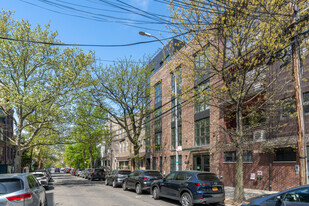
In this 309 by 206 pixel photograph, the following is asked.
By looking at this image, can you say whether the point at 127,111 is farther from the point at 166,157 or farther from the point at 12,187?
the point at 12,187

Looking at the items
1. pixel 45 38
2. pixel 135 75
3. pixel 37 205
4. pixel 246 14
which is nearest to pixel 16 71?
pixel 45 38

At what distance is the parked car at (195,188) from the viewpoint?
34.7ft

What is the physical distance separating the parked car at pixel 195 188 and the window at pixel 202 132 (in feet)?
34.4

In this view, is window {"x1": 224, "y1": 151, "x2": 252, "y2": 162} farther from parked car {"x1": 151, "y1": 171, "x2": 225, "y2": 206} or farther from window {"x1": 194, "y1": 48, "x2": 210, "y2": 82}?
window {"x1": 194, "y1": 48, "x2": 210, "y2": 82}

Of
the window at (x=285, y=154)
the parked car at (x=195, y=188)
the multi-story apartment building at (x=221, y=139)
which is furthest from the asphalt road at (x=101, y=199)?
the window at (x=285, y=154)

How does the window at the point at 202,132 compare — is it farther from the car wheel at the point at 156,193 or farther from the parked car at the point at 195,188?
the parked car at the point at 195,188

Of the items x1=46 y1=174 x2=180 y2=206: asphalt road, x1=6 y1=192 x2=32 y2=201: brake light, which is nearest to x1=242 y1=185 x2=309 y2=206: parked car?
x1=6 y1=192 x2=32 y2=201: brake light

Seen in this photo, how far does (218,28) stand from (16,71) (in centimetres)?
1709

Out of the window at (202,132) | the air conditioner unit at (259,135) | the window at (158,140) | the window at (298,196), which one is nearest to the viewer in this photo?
the window at (298,196)

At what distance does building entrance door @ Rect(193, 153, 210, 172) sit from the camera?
2191 centimetres

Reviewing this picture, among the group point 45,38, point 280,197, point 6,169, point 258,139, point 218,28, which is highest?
point 45,38

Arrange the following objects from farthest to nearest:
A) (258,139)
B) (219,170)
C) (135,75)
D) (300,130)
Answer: (135,75), (219,170), (258,139), (300,130)

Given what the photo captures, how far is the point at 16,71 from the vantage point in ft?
69.9

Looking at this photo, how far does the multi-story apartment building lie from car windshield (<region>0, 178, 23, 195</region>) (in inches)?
297
